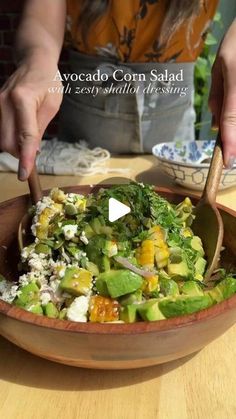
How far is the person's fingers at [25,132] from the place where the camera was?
93cm

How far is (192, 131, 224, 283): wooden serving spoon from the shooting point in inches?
34.0

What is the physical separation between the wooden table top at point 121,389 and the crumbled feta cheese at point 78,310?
3.6 inches

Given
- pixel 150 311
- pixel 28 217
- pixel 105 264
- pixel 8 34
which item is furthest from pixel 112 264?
pixel 8 34

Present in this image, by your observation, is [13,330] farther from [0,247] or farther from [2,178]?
[2,178]

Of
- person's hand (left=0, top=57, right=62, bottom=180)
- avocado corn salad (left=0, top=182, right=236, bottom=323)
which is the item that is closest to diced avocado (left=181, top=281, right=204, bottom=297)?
avocado corn salad (left=0, top=182, right=236, bottom=323)

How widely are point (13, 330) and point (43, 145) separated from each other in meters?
1.09

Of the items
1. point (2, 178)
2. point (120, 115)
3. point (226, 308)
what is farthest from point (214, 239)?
point (120, 115)

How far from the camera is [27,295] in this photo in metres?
0.71

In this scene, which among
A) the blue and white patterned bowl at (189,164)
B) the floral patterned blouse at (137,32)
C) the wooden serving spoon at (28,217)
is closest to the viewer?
the wooden serving spoon at (28,217)

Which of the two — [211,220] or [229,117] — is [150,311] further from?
[229,117]

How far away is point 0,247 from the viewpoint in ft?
2.99

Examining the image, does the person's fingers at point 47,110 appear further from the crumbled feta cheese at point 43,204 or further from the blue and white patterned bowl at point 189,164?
the blue and white patterned bowl at point 189,164

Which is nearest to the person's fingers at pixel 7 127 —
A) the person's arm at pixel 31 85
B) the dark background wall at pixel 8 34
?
the person's arm at pixel 31 85

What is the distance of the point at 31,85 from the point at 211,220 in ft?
1.39
